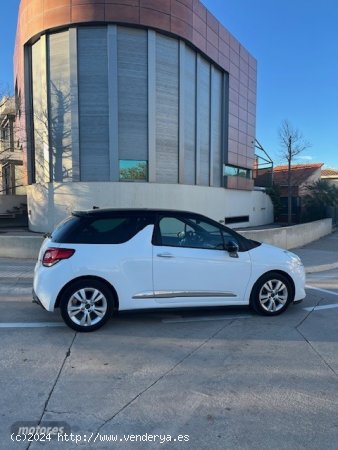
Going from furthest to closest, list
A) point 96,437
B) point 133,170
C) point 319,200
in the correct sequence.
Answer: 1. point 319,200
2. point 133,170
3. point 96,437

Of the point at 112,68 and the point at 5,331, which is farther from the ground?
the point at 112,68

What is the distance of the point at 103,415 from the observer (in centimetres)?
299

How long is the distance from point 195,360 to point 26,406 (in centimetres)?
178

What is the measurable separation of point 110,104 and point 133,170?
3.23 metres

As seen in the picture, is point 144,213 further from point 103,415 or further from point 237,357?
point 103,415

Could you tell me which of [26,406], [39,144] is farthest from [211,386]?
[39,144]

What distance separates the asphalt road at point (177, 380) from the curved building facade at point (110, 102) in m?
12.7

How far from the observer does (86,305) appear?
489 cm

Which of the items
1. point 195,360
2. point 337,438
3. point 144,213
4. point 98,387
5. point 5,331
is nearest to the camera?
point 337,438

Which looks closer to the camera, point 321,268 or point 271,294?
point 271,294

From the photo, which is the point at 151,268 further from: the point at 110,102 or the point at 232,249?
the point at 110,102

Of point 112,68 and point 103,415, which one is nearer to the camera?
point 103,415

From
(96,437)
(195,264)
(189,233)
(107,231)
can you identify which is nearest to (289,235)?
(189,233)

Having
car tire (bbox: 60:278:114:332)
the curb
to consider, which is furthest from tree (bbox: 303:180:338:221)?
car tire (bbox: 60:278:114:332)
